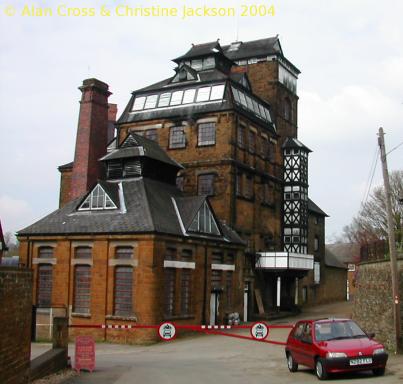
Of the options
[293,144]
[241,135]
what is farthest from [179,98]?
[293,144]

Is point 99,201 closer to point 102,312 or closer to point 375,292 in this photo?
point 102,312

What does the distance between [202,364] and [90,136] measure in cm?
2042

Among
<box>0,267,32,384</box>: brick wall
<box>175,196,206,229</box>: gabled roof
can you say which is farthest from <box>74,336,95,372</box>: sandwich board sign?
<box>175,196,206,229</box>: gabled roof

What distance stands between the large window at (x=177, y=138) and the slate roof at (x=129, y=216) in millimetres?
5888

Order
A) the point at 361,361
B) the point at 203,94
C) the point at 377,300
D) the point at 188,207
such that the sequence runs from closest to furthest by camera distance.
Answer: the point at 361,361 < the point at 377,300 < the point at 188,207 < the point at 203,94

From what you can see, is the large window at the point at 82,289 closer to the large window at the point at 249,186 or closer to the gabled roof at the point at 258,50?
the large window at the point at 249,186

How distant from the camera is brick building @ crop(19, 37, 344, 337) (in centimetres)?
3055

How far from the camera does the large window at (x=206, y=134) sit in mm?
39156

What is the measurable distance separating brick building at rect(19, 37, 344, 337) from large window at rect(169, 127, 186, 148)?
7cm

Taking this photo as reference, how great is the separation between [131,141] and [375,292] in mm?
16827

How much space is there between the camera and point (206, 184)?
128 feet

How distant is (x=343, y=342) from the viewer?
15.5 metres

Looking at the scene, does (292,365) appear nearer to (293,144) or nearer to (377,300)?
(377,300)

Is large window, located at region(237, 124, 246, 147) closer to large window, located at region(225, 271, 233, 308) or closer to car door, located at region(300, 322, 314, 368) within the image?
large window, located at region(225, 271, 233, 308)
